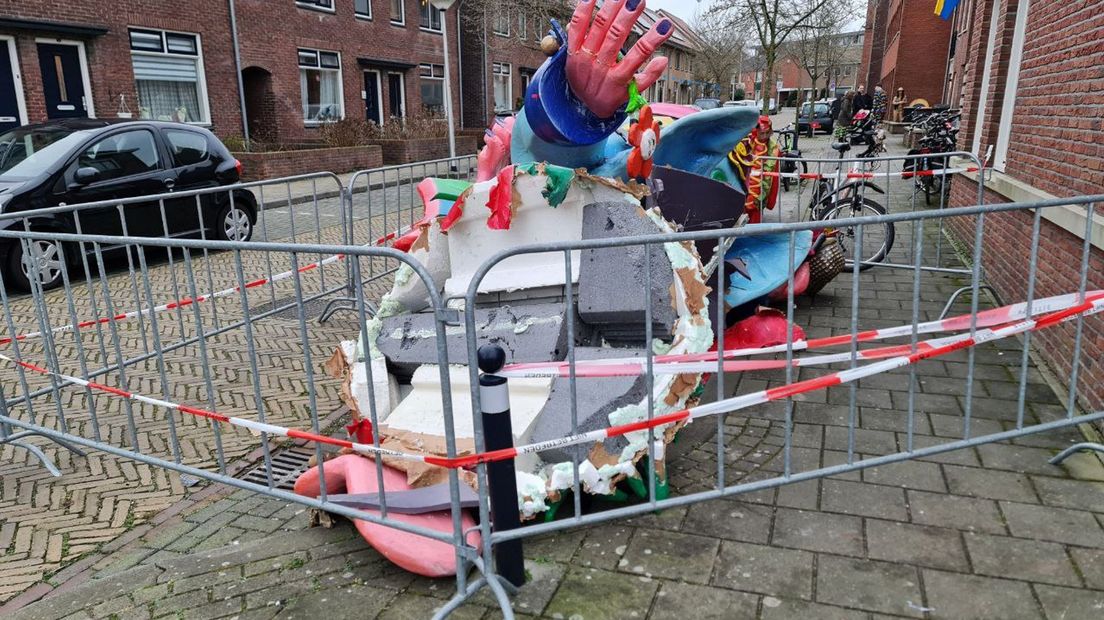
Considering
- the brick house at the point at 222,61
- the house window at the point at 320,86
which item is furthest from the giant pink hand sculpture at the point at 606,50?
the house window at the point at 320,86

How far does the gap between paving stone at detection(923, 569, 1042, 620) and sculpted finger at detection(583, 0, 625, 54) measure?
3.10 m

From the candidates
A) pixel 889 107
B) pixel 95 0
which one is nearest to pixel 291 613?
pixel 95 0

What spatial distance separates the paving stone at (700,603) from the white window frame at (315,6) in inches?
876

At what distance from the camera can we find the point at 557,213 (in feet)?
14.5

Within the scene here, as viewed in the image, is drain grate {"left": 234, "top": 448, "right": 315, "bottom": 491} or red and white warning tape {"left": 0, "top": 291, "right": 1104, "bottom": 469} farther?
drain grate {"left": 234, "top": 448, "right": 315, "bottom": 491}

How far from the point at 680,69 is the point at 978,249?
7005 centimetres

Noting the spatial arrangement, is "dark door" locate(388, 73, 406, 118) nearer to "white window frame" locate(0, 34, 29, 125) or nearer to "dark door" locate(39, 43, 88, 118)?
"dark door" locate(39, 43, 88, 118)

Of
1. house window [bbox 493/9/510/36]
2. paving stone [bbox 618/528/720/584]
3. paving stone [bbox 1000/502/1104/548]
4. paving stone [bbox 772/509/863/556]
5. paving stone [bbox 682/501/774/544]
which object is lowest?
paving stone [bbox 618/528/720/584]

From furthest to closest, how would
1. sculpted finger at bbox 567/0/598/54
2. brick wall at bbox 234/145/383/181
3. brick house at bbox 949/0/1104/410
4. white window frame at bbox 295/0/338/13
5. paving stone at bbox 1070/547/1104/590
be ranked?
white window frame at bbox 295/0/338/13, brick wall at bbox 234/145/383/181, brick house at bbox 949/0/1104/410, sculpted finger at bbox 567/0/598/54, paving stone at bbox 1070/547/1104/590

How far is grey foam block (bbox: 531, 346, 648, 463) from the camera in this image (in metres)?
3.41

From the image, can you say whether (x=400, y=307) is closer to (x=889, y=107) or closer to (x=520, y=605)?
(x=520, y=605)

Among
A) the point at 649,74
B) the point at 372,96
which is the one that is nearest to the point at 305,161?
the point at 372,96

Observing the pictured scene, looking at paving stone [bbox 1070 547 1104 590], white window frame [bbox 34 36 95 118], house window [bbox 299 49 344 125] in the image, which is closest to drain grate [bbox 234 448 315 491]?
paving stone [bbox 1070 547 1104 590]

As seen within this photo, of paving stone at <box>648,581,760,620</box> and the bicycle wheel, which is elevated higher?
the bicycle wheel
